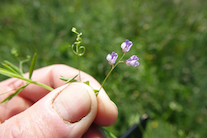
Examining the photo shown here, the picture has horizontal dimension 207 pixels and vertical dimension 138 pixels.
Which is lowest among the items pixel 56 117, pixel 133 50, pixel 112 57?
pixel 133 50

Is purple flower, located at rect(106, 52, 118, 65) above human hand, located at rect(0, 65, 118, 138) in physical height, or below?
above

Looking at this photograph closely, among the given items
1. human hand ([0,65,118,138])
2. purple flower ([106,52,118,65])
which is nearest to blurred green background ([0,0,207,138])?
human hand ([0,65,118,138])

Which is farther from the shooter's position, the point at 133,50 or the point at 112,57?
the point at 133,50

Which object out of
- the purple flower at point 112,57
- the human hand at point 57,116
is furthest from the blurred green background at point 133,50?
the purple flower at point 112,57

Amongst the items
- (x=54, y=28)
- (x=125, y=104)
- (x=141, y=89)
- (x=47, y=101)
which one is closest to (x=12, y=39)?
(x=54, y=28)

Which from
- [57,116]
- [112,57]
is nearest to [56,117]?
[57,116]

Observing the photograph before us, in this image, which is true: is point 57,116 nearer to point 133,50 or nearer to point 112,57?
point 112,57

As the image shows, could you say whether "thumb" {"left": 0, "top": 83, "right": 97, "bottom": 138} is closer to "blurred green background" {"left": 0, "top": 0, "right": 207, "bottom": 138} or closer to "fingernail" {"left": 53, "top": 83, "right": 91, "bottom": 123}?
"fingernail" {"left": 53, "top": 83, "right": 91, "bottom": 123}

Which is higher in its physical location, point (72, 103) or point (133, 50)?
point (72, 103)
